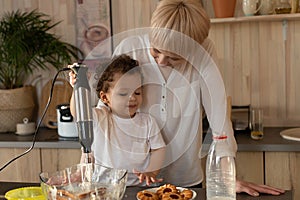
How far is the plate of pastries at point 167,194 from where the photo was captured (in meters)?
1.71

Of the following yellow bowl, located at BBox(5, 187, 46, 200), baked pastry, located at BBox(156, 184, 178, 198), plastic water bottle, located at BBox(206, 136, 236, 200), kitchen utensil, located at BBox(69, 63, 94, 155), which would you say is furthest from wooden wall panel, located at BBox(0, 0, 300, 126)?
kitchen utensil, located at BBox(69, 63, 94, 155)

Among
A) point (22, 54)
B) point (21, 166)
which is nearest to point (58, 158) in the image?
point (21, 166)

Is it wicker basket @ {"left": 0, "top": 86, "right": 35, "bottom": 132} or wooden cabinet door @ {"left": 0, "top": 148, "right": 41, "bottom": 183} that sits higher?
wicker basket @ {"left": 0, "top": 86, "right": 35, "bottom": 132}

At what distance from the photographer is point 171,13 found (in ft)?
6.56

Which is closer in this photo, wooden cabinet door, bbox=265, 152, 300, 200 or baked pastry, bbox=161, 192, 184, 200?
baked pastry, bbox=161, 192, 184, 200

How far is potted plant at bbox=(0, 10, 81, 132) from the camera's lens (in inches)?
133

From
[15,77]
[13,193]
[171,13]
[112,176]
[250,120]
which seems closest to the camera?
[112,176]

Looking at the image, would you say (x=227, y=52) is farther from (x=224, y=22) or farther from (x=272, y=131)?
(x=272, y=131)

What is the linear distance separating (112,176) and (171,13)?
67cm

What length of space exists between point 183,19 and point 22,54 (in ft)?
5.43

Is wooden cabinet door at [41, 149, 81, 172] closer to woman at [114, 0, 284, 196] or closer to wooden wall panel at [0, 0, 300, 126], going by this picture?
wooden wall panel at [0, 0, 300, 126]

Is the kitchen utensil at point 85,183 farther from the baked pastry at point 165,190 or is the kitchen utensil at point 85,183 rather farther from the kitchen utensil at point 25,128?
the kitchen utensil at point 25,128

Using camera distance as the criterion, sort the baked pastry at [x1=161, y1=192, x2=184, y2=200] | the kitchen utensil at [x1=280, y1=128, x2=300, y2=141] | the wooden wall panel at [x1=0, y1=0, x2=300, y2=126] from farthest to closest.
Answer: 1. the wooden wall panel at [x1=0, y1=0, x2=300, y2=126]
2. the kitchen utensil at [x1=280, y1=128, x2=300, y2=141]
3. the baked pastry at [x1=161, y1=192, x2=184, y2=200]

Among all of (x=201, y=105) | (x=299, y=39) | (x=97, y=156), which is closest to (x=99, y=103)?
(x=97, y=156)
